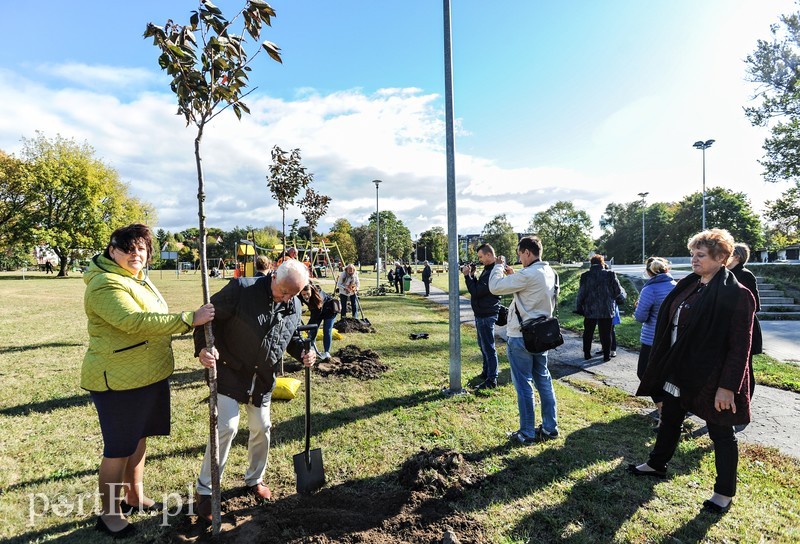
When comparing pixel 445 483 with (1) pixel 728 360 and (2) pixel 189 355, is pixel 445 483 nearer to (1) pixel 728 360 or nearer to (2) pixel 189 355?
(1) pixel 728 360


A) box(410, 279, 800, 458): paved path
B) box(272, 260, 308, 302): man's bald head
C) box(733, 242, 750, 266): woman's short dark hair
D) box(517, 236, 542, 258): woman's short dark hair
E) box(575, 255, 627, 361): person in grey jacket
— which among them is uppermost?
box(517, 236, 542, 258): woman's short dark hair

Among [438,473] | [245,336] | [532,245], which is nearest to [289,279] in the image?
[245,336]

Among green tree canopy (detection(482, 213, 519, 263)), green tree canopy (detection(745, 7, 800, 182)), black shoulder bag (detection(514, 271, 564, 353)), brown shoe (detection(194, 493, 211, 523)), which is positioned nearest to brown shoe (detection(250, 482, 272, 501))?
brown shoe (detection(194, 493, 211, 523))

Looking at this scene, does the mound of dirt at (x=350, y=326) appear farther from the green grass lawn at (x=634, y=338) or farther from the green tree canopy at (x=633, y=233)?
the green tree canopy at (x=633, y=233)

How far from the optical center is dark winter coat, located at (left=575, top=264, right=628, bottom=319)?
7270 millimetres

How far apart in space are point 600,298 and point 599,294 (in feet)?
0.25

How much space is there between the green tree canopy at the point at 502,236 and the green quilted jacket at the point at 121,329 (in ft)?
260

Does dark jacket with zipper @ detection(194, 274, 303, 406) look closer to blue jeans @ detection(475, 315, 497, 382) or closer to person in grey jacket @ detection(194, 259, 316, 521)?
person in grey jacket @ detection(194, 259, 316, 521)

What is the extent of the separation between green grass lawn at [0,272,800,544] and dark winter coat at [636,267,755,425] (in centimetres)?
82

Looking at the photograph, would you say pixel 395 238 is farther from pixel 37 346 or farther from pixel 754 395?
pixel 754 395

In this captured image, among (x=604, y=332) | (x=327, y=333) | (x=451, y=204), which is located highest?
(x=451, y=204)

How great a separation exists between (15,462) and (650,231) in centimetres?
7653

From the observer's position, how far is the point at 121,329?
2389 millimetres

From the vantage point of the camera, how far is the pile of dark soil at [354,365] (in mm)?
6566
